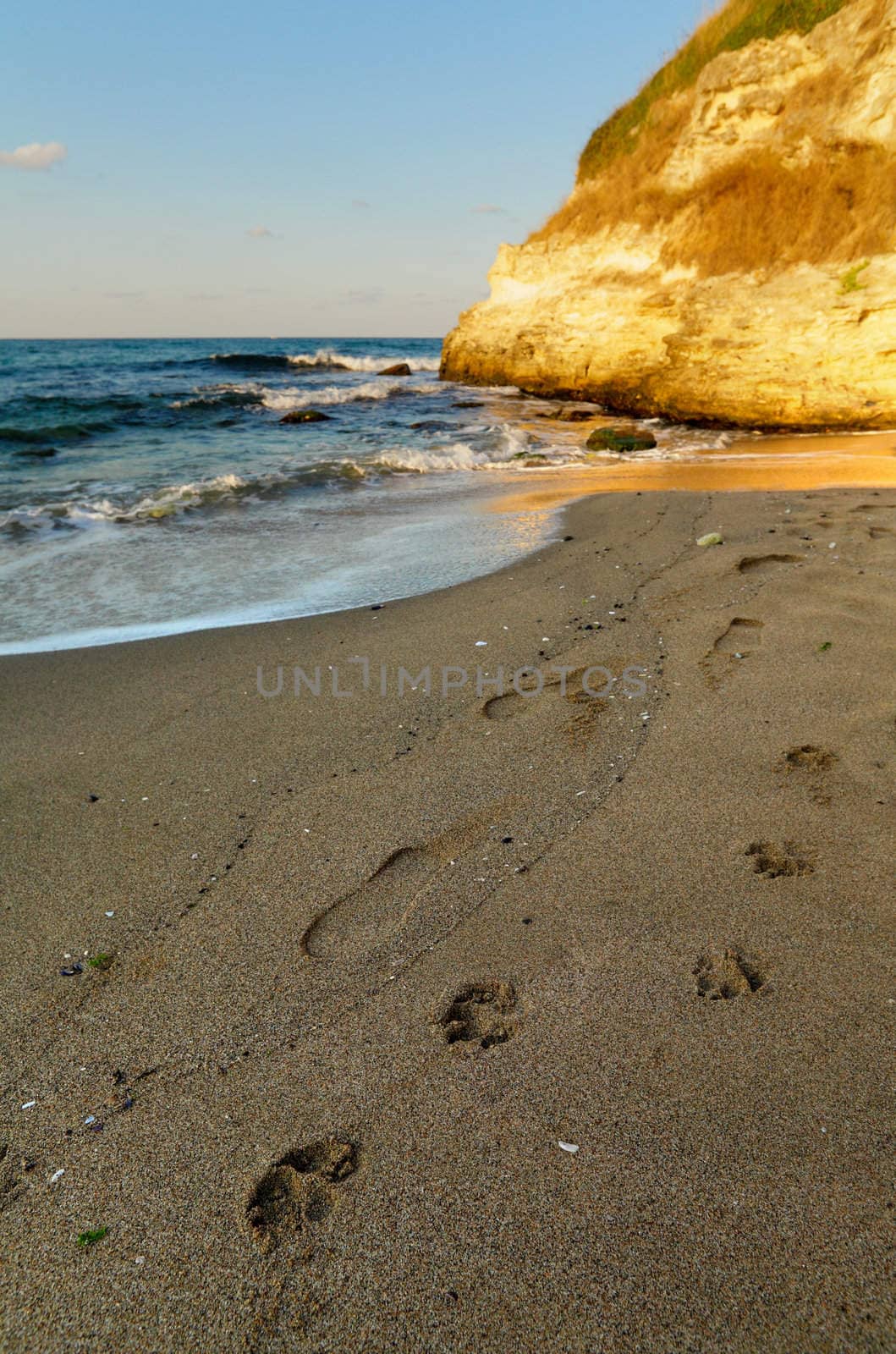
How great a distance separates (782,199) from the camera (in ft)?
44.3

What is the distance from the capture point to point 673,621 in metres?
4.32

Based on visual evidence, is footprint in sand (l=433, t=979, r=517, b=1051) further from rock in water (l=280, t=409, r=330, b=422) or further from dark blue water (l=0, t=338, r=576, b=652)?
rock in water (l=280, t=409, r=330, b=422)

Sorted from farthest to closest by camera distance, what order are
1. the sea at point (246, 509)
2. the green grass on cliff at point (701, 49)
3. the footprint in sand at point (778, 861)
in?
the green grass on cliff at point (701, 49) < the sea at point (246, 509) < the footprint in sand at point (778, 861)

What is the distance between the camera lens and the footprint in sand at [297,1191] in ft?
5.01

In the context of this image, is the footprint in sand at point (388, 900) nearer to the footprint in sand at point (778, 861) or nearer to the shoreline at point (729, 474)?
the footprint in sand at point (778, 861)

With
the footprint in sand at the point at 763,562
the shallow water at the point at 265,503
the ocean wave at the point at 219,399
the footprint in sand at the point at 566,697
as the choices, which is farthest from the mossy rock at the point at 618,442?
the ocean wave at the point at 219,399

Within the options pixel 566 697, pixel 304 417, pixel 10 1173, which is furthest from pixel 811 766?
pixel 304 417

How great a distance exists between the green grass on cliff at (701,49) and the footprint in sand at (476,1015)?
56.9 ft

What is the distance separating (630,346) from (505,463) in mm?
6260

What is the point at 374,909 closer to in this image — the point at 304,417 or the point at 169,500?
the point at 169,500

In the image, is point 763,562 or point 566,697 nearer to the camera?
point 566,697

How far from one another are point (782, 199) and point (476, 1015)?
1556cm

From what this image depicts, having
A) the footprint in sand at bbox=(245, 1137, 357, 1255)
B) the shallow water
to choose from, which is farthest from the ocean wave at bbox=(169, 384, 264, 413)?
the footprint in sand at bbox=(245, 1137, 357, 1255)

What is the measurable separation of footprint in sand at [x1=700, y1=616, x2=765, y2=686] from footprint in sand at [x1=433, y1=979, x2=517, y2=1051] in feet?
6.59
